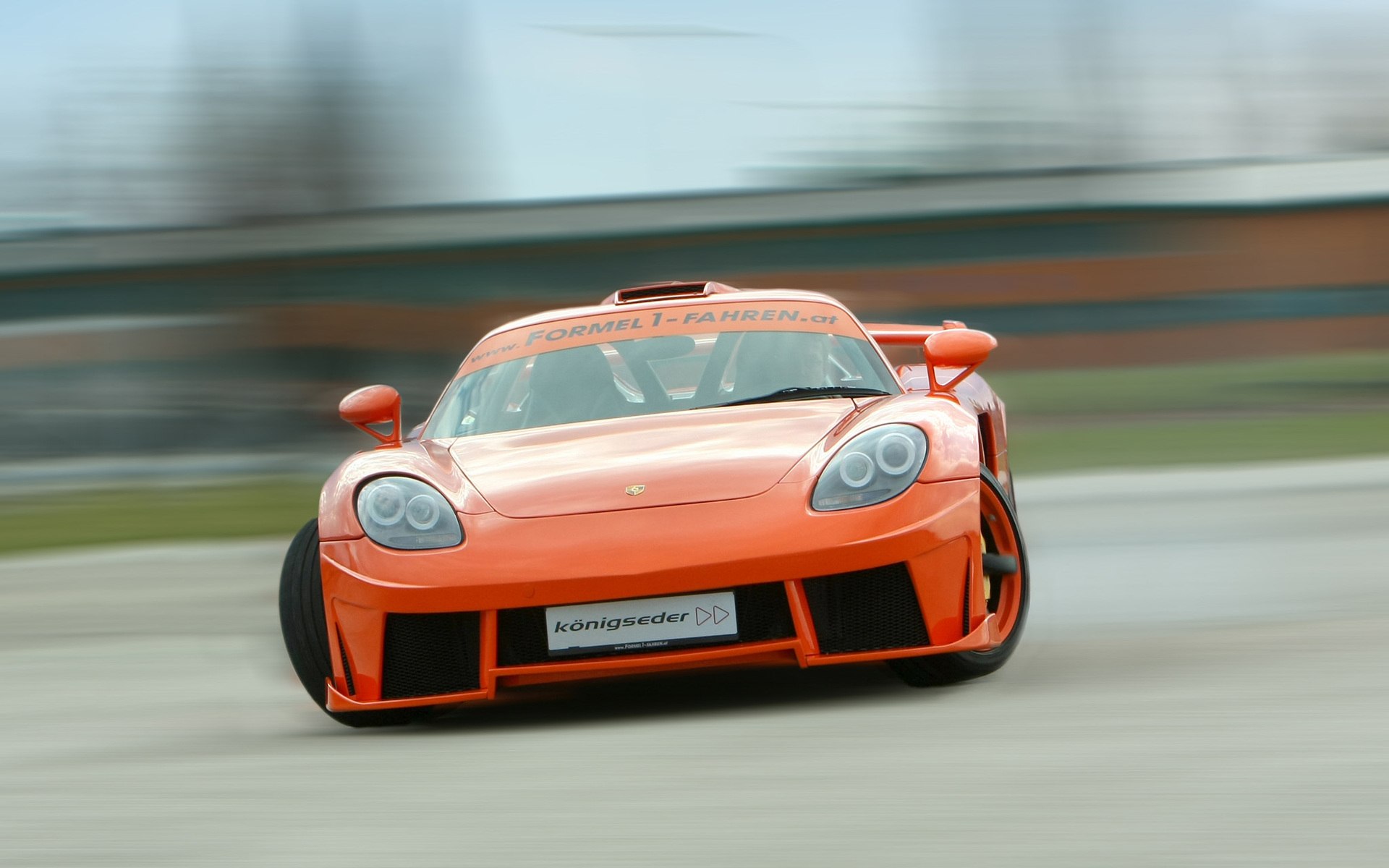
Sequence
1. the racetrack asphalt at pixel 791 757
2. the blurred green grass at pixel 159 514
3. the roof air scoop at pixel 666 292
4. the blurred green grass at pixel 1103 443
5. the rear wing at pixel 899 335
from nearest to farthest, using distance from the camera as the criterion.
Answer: the racetrack asphalt at pixel 791 757 → the roof air scoop at pixel 666 292 → the rear wing at pixel 899 335 → the blurred green grass at pixel 159 514 → the blurred green grass at pixel 1103 443

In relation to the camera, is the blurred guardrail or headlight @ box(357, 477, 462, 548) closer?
headlight @ box(357, 477, 462, 548)

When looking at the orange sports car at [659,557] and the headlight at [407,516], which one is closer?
the orange sports car at [659,557]

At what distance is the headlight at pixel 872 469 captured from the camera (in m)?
4.00

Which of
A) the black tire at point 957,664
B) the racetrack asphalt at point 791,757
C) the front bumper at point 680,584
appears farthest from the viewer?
the black tire at point 957,664

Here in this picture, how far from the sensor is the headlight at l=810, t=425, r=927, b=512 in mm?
3996

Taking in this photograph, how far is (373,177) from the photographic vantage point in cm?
1756

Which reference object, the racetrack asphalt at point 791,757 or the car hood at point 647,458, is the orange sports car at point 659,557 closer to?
the car hood at point 647,458

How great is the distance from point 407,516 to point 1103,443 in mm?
13190

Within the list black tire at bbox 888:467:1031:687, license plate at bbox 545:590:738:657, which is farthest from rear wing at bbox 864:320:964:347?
license plate at bbox 545:590:738:657

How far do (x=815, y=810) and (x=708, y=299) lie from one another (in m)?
3.01

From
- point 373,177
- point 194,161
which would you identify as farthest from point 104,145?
point 373,177

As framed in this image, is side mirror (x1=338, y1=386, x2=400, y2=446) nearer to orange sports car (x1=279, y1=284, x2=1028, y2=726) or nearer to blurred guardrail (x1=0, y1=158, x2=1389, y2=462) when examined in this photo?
orange sports car (x1=279, y1=284, x2=1028, y2=726)

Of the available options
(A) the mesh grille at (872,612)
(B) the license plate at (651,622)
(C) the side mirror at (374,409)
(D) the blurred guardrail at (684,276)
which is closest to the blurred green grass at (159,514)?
(D) the blurred guardrail at (684,276)

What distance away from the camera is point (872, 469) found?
4062 mm
